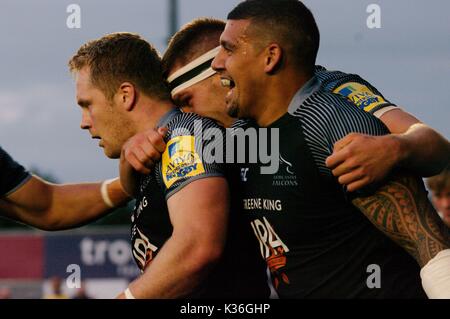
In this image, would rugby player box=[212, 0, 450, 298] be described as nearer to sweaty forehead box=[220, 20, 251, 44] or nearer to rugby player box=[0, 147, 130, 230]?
sweaty forehead box=[220, 20, 251, 44]

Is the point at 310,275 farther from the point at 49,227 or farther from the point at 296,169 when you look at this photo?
the point at 49,227

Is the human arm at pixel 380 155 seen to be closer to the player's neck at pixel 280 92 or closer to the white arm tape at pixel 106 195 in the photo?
the player's neck at pixel 280 92

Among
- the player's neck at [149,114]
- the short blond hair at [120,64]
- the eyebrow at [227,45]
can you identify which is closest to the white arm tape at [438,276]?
the eyebrow at [227,45]

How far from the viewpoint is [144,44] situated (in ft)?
16.3

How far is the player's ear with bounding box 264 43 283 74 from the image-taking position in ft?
14.4

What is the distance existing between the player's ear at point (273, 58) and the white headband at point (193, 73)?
0.63 m

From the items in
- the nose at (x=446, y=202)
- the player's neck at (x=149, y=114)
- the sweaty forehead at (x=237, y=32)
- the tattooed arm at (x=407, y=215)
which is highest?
the sweaty forehead at (x=237, y=32)

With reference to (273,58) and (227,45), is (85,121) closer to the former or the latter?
(227,45)

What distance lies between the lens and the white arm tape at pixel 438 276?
12.4 ft

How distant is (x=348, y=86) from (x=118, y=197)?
1898 millimetres

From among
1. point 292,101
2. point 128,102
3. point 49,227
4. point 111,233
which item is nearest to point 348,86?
point 292,101

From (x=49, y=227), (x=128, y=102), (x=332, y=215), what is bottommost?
(x=49, y=227)

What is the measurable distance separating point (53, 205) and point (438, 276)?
9.59 feet

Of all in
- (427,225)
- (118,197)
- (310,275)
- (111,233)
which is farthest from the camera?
(111,233)
